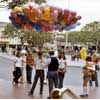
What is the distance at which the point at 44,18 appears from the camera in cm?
2244

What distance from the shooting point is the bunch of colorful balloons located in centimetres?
2206

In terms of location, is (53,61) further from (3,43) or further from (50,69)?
(3,43)

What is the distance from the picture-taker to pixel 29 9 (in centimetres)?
2197

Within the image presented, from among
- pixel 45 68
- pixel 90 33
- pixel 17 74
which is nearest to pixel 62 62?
pixel 45 68

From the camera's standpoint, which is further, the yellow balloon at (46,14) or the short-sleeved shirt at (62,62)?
the yellow balloon at (46,14)

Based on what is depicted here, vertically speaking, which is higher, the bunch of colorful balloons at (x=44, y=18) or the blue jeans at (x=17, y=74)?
the bunch of colorful balloons at (x=44, y=18)

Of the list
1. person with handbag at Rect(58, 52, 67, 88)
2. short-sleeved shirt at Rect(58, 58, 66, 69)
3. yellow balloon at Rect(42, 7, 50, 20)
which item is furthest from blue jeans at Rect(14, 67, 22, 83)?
short-sleeved shirt at Rect(58, 58, 66, 69)

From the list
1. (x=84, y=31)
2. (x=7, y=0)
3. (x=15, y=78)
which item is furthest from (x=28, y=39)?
(x=7, y=0)

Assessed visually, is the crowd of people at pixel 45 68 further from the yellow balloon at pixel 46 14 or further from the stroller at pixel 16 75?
the yellow balloon at pixel 46 14

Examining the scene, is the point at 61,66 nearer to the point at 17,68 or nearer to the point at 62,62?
the point at 62,62

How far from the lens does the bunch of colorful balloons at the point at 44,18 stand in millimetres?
22062

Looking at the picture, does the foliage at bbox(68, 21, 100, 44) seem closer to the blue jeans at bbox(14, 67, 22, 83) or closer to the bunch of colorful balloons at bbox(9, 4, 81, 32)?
the blue jeans at bbox(14, 67, 22, 83)

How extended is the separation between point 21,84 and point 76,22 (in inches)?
164

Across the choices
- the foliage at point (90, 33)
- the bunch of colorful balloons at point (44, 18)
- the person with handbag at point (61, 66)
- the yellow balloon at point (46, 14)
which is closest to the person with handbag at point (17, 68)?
the bunch of colorful balloons at point (44, 18)
